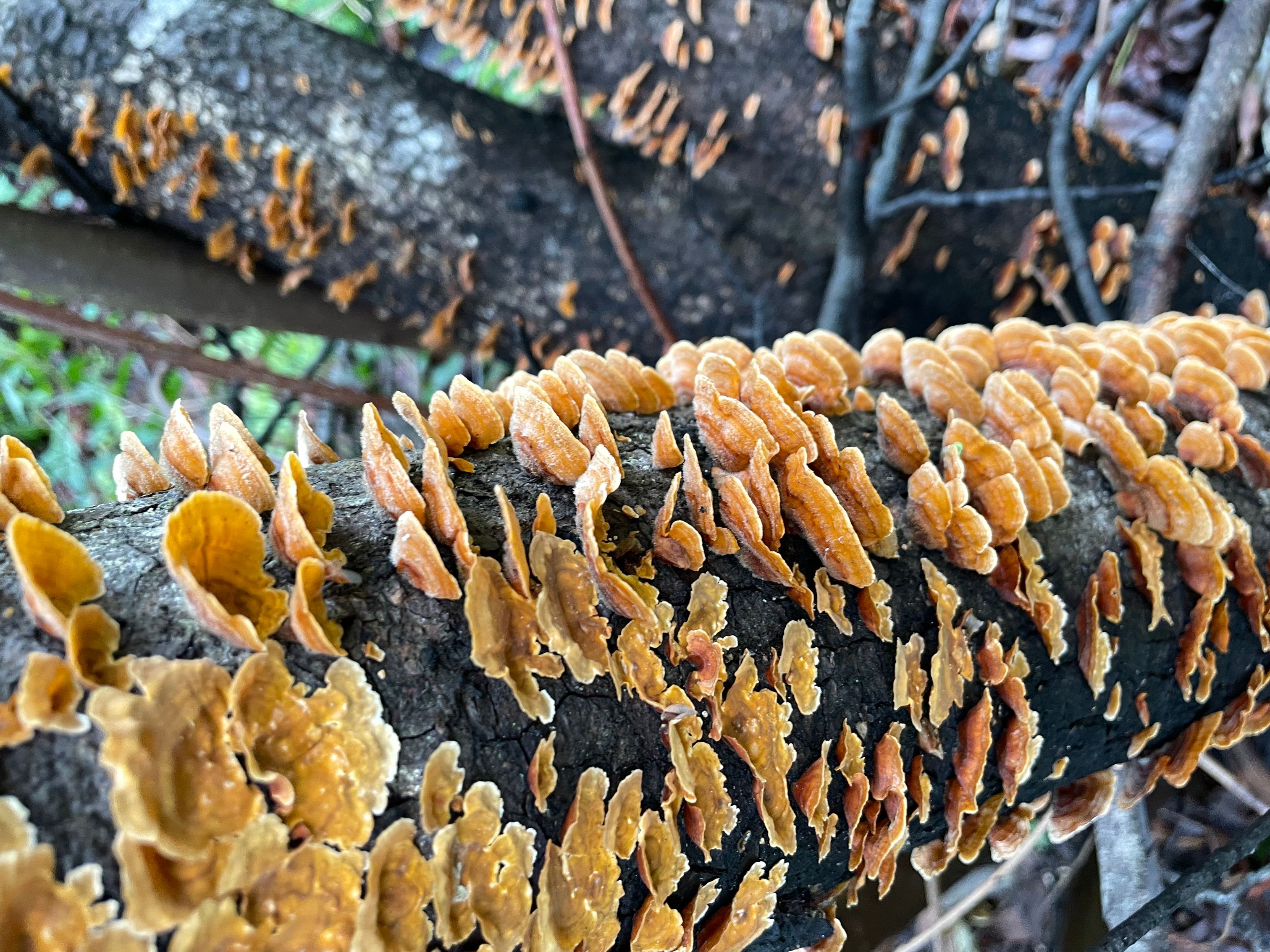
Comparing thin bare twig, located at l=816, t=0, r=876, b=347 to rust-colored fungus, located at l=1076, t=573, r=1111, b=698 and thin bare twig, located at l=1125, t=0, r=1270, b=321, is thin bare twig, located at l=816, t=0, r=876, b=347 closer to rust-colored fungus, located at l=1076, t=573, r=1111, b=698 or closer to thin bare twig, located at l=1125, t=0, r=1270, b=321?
thin bare twig, located at l=1125, t=0, r=1270, b=321

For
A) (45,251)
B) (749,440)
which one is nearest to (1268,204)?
(749,440)

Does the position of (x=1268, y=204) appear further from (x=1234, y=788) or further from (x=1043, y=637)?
(x=1043, y=637)

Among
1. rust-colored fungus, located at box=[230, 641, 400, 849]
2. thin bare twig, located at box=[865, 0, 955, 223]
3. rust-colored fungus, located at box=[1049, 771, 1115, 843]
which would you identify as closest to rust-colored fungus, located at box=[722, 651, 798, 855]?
rust-colored fungus, located at box=[230, 641, 400, 849]

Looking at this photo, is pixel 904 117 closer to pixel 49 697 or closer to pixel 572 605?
pixel 572 605

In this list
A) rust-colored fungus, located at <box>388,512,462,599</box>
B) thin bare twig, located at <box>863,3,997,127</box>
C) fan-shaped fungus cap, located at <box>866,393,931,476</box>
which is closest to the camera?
rust-colored fungus, located at <box>388,512,462,599</box>

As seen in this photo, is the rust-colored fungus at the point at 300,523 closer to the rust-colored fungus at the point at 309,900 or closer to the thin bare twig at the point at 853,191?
the rust-colored fungus at the point at 309,900

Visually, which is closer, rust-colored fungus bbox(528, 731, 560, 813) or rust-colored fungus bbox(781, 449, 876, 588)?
rust-colored fungus bbox(528, 731, 560, 813)

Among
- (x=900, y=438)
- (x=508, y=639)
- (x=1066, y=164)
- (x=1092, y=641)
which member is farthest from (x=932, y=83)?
(x=508, y=639)
